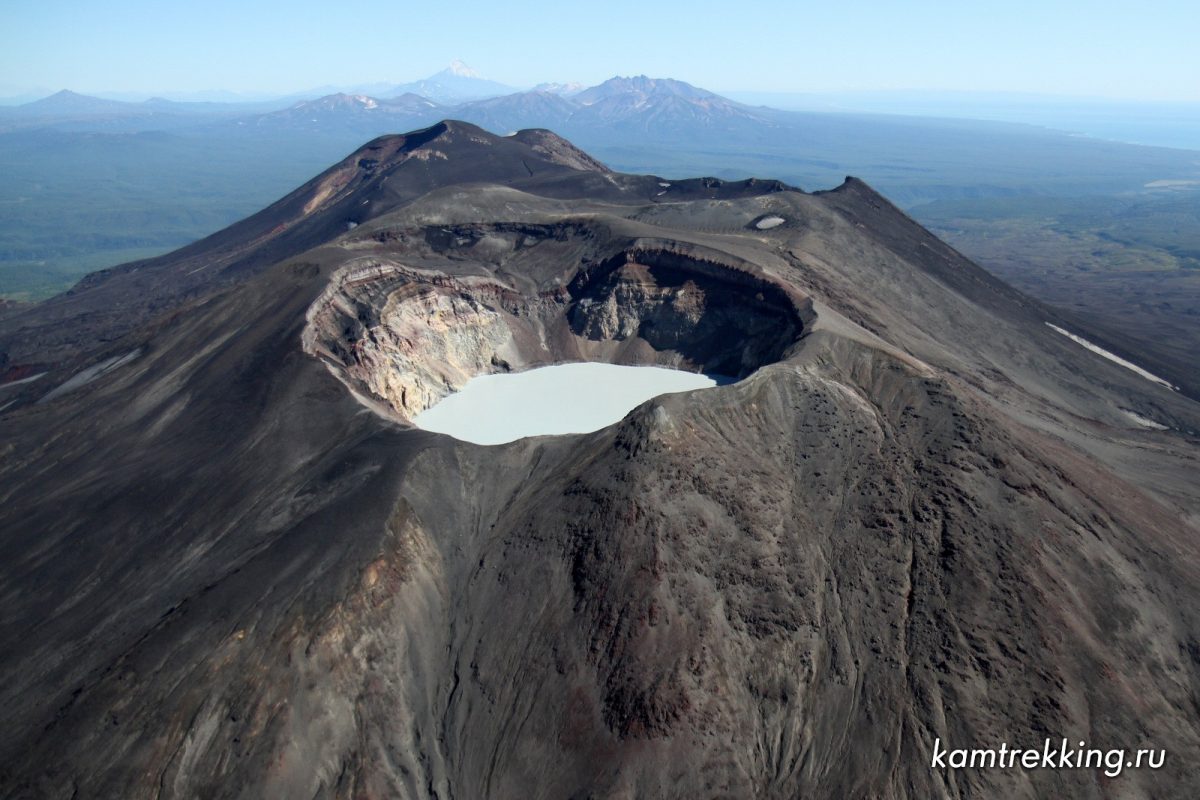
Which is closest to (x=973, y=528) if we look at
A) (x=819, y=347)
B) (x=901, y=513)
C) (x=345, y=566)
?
(x=901, y=513)

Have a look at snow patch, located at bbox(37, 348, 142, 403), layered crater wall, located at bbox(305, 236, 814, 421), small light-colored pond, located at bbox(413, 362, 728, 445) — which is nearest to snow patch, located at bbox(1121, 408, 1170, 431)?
layered crater wall, located at bbox(305, 236, 814, 421)

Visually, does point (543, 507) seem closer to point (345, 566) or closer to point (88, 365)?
point (345, 566)

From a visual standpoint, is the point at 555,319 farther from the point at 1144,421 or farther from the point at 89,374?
the point at 1144,421

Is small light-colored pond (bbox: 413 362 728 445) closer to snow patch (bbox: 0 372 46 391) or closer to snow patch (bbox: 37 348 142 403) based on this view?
snow patch (bbox: 37 348 142 403)

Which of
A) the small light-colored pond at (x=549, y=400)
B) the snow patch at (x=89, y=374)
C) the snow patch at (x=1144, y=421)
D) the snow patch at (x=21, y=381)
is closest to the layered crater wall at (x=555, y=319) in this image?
the small light-colored pond at (x=549, y=400)

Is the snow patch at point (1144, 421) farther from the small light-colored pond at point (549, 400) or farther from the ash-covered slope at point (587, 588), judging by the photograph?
the small light-colored pond at point (549, 400)

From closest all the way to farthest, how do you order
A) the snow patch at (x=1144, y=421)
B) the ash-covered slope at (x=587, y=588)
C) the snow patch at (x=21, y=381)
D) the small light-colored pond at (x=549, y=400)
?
1. the ash-covered slope at (x=587, y=588)
2. the small light-colored pond at (x=549, y=400)
3. the snow patch at (x=1144, y=421)
4. the snow patch at (x=21, y=381)
